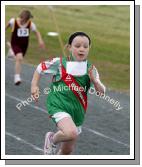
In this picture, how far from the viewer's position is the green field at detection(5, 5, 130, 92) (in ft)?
67.9

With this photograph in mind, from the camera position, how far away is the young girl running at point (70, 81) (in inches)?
320

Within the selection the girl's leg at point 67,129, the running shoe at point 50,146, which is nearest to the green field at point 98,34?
the running shoe at point 50,146

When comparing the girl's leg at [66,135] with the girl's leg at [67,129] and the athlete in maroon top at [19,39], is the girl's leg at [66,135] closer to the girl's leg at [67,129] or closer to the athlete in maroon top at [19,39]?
the girl's leg at [67,129]

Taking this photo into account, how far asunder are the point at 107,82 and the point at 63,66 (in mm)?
10048

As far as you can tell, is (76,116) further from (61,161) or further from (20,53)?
(20,53)

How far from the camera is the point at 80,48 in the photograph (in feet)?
26.7

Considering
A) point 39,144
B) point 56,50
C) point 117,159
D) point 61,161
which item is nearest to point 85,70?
point 61,161

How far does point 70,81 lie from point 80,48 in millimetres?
433

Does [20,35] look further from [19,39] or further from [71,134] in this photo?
[71,134]

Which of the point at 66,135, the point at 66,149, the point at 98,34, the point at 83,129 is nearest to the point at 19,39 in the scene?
the point at 83,129

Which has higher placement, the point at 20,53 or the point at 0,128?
the point at 20,53

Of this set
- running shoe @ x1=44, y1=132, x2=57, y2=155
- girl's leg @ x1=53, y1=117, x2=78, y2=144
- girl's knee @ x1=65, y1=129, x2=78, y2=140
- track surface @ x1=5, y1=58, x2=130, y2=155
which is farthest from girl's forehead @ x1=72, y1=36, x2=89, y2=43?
track surface @ x1=5, y1=58, x2=130, y2=155

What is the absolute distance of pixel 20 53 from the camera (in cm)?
1648

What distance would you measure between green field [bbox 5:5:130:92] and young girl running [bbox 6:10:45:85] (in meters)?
2.68
